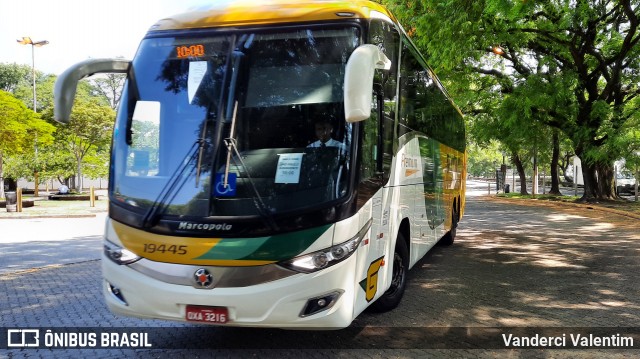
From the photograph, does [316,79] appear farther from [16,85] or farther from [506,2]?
[16,85]

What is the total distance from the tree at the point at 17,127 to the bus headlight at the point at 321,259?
26.1m

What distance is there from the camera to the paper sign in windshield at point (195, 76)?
13.5 feet

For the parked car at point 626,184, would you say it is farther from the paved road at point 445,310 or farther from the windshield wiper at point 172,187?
the windshield wiper at point 172,187

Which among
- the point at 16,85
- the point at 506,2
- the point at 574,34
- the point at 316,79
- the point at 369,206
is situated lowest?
the point at 369,206

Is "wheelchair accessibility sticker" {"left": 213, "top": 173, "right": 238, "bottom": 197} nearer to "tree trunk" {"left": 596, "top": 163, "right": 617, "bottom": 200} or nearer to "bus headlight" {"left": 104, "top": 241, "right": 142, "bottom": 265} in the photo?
"bus headlight" {"left": 104, "top": 241, "right": 142, "bottom": 265}

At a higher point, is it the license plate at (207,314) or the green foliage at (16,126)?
the green foliage at (16,126)

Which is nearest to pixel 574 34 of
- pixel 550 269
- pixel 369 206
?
pixel 550 269

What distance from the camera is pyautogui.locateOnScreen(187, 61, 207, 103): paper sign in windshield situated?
411 centimetres

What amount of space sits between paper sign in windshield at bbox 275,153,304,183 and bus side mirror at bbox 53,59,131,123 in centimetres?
179

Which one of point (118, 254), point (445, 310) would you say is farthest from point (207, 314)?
point (445, 310)

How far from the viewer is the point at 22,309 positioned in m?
5.89

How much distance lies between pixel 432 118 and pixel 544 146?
2063cm

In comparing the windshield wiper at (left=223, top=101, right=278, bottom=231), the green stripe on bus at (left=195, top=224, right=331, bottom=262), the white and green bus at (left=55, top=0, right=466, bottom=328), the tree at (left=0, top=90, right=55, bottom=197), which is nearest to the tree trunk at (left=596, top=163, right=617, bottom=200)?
the white and green bus at (left=55, top=0, right=466, bottom=328)

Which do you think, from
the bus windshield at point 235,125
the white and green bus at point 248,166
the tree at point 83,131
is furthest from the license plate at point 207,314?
the tree at point 83,131
